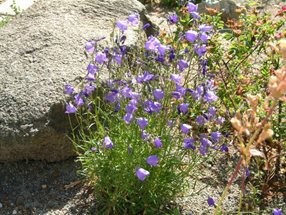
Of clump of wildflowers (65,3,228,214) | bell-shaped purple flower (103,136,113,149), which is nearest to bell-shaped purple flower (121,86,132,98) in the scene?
clump of wildflowers (65,3,228,214)

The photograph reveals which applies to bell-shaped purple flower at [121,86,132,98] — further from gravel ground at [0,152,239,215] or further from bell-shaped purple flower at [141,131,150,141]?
gravel ground at [0,152,239,215]

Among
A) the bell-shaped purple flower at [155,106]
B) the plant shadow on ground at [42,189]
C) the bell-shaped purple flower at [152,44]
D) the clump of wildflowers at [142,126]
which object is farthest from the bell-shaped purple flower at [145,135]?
the plant shadow on ground at [42,189]

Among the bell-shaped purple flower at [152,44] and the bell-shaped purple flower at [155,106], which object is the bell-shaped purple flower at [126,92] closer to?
the bell-shaped purple flower at [155,106]

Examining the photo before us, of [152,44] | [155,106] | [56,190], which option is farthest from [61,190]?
[152,44]

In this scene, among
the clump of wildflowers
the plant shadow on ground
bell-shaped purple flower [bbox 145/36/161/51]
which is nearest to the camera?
bell-shaped purple flower [bbox 145/36/161/51]

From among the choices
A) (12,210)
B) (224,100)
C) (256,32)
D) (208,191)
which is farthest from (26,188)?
(256,32)

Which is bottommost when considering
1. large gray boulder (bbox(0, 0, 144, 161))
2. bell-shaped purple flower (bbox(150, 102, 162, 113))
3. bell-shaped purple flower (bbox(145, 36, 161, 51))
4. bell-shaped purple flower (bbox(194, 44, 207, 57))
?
large gray boulder (bbox(0, 0, 144, 161))

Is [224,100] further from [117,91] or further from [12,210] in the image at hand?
[12,210]
